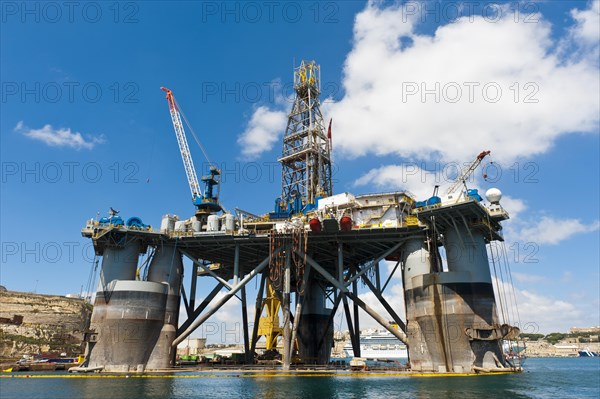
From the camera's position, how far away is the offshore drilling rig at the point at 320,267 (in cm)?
4500

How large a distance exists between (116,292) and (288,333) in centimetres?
2211

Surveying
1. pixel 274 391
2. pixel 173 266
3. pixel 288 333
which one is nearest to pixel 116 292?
pixel 173 266

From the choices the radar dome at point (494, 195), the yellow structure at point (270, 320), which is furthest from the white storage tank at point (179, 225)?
the radar dome at point (494, 195)

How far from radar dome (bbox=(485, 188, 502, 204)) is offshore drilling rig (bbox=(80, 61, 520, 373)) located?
11 centimetres

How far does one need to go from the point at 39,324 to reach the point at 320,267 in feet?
274

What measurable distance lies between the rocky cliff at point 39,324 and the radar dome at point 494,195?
3475 inches

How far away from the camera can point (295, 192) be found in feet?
228

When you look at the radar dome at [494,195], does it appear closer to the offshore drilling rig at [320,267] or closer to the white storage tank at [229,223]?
the offshore drilling rig at [320,267]

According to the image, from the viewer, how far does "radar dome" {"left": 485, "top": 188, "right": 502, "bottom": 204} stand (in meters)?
47.4

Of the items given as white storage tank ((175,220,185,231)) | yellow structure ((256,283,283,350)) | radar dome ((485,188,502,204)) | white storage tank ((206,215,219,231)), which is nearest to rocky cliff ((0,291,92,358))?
yellow structure ((256,283,283,350))

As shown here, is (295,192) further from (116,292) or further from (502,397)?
(502,397)

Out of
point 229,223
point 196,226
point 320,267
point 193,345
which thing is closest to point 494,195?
point 320,267

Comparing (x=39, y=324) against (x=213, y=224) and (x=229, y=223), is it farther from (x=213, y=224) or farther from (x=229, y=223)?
(x=229, y=223)

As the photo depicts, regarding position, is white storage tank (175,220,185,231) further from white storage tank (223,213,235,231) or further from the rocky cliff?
the rocky cliff
